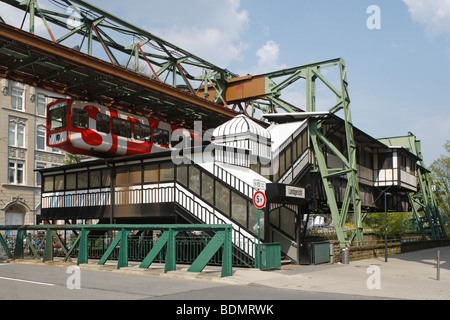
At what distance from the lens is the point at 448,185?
60562mm

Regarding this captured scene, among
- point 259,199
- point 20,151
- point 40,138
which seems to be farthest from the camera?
point 40,138

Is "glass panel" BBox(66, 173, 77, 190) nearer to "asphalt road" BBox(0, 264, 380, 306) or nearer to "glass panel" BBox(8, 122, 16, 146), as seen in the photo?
"asphalt road" BBox(0, 264, 380, 306)

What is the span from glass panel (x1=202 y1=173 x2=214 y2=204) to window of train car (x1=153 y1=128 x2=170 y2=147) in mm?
8430

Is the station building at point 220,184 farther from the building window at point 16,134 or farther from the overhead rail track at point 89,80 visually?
the building window at point 16,134

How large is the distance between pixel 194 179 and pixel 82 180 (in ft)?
27.4

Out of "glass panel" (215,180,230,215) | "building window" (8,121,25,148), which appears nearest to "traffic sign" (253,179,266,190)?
"glass panel" (215,180,230,215)

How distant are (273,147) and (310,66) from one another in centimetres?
693

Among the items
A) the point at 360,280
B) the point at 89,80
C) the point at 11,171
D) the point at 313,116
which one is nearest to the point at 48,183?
the point at 89,80

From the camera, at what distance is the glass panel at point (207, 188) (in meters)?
20.2

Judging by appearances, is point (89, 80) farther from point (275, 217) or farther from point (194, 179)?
point (275, 217)

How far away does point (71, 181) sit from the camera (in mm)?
26766
